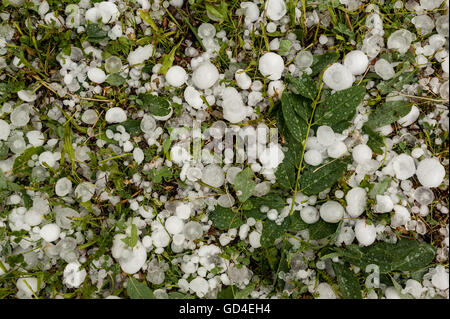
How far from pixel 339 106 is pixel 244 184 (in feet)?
1.16

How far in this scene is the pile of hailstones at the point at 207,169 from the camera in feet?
3.81

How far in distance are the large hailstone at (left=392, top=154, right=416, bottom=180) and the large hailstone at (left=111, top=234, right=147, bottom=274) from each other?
2.59 feet

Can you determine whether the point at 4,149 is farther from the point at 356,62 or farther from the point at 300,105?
the point at 356,62

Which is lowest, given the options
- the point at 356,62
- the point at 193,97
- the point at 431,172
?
the point at 431,172

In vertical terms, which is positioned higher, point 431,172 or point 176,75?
point 176,75

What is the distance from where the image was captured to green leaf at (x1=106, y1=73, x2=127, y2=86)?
122 centimetres

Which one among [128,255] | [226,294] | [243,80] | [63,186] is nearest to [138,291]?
[128,255]

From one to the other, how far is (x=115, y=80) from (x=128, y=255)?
53cm

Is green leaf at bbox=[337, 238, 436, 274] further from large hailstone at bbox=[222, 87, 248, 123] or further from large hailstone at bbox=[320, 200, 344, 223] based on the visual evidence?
large hailstone at bbox=[222, 87, 248, 123]

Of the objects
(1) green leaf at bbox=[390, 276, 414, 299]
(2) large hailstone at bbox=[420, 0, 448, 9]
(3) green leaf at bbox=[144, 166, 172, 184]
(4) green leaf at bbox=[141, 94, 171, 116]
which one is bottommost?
(1) green leaf at bbox=[390, 276, 414, 299]

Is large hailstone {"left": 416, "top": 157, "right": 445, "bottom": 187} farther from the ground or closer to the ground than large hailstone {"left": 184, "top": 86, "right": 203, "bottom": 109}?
closer to the ground

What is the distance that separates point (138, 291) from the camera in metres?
1.16

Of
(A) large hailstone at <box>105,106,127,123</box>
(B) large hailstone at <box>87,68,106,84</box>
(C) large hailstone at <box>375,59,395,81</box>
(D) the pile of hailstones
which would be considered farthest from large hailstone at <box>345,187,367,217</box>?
(B) large hailstone at <box>87,68,106,84</box>
